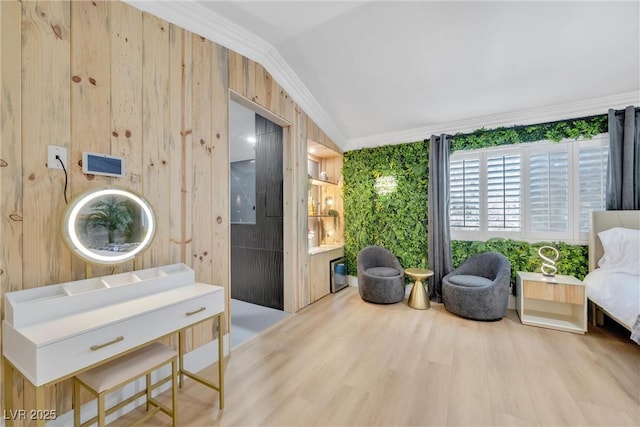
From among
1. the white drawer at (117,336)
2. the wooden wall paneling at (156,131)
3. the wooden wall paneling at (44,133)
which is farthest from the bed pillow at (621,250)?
the wooden wall paneling at (44,133)

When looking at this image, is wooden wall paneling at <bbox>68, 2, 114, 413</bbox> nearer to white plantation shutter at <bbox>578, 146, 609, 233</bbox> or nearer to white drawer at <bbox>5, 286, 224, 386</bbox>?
white drawer at <bbox>5, 286, 224, 386</bbox>

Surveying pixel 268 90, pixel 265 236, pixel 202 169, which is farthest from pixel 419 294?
pixel 268 90

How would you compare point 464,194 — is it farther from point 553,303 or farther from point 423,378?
point 423,378

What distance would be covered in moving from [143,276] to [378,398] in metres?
1.79

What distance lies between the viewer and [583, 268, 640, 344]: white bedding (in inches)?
84.2

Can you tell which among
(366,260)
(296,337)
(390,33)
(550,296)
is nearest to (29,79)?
(390,33)

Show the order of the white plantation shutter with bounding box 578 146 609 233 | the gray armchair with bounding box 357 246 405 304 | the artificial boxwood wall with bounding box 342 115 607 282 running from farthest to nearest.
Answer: the gray armchair with bounding box 357 246 405 304, the artificial boxwood wall with bounding box 342 115 607 282, the white plantation shutter with bounding box 578 146 609 233

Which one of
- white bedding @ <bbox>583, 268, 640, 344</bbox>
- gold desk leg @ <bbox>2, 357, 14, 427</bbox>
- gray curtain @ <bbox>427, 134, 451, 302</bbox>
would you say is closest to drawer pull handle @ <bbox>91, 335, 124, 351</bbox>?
gold desk leg @ <bbox>2, 357, 14, 427</bbox>

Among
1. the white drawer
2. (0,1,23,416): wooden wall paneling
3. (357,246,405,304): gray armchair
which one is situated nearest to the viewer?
the white drawer

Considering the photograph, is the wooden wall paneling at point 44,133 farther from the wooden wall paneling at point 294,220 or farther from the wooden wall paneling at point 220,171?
the wooden wall paneling at point 294,220

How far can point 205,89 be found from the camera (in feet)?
7.34

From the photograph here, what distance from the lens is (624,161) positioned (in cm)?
286

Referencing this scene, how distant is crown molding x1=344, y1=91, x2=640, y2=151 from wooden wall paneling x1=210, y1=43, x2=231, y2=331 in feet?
8.54

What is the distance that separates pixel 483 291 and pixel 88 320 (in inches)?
137
